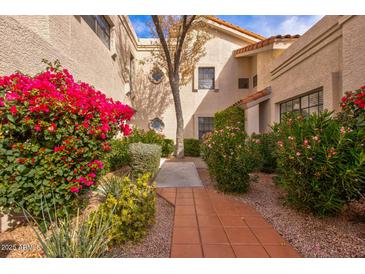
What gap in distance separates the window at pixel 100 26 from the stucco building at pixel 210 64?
0.03m

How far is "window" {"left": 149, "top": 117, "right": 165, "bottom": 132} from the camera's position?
12.7 meters

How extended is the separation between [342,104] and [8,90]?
546 centimetres

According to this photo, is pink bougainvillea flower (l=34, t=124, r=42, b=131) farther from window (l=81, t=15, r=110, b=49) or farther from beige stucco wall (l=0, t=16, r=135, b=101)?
window (l=81, t=15, r=110, b=49)

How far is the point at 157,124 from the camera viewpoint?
1284 centimetres

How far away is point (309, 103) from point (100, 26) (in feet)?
28.5

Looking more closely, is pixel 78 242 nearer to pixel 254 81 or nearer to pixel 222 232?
pixel 222 232

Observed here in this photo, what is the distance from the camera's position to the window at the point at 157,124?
1273 cm

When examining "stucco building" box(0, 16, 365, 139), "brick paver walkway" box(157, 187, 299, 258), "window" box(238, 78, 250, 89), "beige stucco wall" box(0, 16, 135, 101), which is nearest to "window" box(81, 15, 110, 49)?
"stucco building" box(0, 16, 365, 139)

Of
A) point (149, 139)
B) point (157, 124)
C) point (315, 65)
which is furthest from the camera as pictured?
point (157, 124)

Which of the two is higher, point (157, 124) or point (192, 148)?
point (157, 124)

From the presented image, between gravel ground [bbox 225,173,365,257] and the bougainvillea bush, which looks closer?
gravel ground [bbox 225,173,365,257]

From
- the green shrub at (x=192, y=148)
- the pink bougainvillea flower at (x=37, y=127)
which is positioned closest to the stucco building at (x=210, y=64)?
the green shrub at (x=192, y=148)

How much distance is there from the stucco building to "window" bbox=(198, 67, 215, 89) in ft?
0.23

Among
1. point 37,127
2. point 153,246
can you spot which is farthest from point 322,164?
point 37,127
